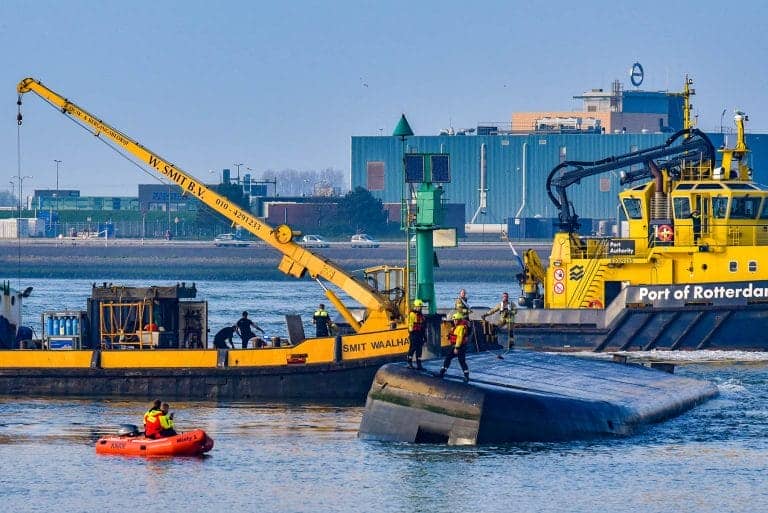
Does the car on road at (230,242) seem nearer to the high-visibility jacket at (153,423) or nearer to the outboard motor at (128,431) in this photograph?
the outboard motor at (128,431)

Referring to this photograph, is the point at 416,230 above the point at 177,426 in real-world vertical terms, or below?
above

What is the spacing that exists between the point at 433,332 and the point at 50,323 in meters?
9.46

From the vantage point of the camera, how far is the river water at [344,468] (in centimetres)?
2769

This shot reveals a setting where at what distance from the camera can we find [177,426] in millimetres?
35000

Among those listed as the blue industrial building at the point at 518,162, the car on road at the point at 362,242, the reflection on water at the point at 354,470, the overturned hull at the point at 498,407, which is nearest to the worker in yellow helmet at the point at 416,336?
the overturned hull at the point at 498,407

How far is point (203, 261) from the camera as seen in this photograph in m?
138

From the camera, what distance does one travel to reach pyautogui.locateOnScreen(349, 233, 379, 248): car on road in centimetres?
14700

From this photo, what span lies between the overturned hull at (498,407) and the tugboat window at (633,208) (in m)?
12.5

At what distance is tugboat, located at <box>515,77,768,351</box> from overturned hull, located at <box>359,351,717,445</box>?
943cm

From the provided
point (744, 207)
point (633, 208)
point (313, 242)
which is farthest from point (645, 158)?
point (313, 242)

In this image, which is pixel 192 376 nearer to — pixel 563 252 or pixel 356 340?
pixel 356 340

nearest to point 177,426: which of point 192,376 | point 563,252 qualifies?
point 192,376

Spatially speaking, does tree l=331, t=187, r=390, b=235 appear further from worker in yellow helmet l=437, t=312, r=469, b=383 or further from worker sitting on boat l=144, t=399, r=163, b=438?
worker sitting on boat l=144, t=399, r=163, b=438

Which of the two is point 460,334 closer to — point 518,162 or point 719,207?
point 719,207
